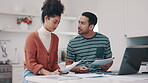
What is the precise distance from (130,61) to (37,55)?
0.79 metres

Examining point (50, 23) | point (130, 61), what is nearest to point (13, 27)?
point (50, 23)

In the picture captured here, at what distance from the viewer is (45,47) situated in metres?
2.26

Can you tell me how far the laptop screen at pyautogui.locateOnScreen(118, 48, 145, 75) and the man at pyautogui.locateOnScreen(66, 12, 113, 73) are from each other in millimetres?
445

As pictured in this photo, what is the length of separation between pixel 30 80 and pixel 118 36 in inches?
118

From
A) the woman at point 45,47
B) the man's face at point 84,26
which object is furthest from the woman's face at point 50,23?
the man's face at point 84,26

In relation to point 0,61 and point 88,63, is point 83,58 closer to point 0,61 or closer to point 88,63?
point 88,63

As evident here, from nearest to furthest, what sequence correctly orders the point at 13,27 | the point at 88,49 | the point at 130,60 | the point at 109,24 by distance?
the point at 130,60 → the point at 88,49 → the point at 109,24 → the point at 13,27

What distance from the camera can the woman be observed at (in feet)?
7.12

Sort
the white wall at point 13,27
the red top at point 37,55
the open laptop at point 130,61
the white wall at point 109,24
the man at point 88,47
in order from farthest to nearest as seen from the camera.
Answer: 1. the white wall at point 13,27
2. the white wall at point 109,24
3. the man at point 88,47
4. the red top at point 37,55
5. the open laptop at point 130,61

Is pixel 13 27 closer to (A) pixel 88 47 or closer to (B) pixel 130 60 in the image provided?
(A) pixel 88 47

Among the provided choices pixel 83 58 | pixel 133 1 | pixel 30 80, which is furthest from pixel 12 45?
pixel 30 80

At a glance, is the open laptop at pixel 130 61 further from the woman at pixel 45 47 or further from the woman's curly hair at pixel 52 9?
the woman's curly hair at pixel 52 9

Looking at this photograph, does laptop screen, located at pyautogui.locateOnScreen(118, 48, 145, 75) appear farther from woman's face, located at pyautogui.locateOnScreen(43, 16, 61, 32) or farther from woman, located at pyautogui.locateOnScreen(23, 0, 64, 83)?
woman's face, located at pyautogui.locateOnScreen(43, 16, 61, 32)

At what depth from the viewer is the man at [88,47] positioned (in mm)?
2598
